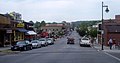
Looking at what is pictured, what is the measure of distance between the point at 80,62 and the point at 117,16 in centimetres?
9581

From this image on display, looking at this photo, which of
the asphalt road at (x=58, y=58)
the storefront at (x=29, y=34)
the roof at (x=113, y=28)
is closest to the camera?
the asphalt road at (x=58, y=58)

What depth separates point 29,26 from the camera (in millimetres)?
97438

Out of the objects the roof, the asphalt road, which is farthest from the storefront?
the asphalt road

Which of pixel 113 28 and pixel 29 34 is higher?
pixel 113 28

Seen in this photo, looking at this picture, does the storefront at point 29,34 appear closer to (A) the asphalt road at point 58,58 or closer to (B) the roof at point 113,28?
(B) the roof at point 113,28

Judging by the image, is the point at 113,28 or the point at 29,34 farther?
the point at 29,34

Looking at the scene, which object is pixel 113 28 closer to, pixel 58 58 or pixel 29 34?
pixel 29 34

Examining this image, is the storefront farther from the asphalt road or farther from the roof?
the asphalt road

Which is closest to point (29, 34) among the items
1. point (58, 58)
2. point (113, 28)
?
point (113, 28)

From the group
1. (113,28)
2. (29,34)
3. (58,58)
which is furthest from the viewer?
(29,34)

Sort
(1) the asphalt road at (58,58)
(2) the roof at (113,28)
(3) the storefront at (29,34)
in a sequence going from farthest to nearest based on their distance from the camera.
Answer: (3) the storefront at (29,34)
(2) the roof at (113,28)
(1) the asphalt road at (58,58)

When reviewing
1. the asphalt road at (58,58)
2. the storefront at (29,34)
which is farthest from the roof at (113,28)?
the asphalt road at (58,58)

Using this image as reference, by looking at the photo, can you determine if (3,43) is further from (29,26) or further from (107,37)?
(29,26)

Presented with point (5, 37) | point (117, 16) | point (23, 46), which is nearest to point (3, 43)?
point (5, 37)
